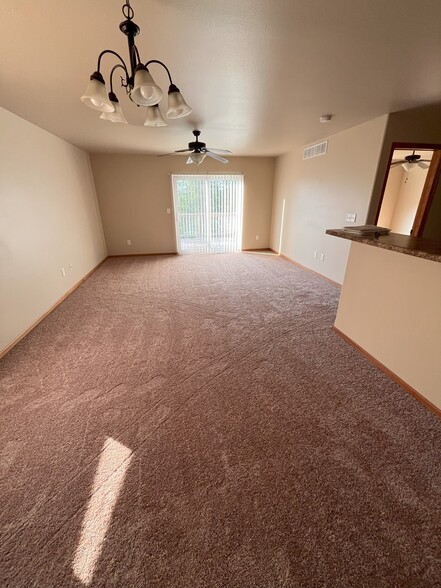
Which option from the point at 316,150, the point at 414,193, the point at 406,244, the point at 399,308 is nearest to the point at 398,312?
the point at 399,308

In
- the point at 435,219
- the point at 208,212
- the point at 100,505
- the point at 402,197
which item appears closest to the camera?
the point at 100,505

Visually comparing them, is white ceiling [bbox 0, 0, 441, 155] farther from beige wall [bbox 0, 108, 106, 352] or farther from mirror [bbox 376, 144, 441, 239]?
mirror [bbox 376, 144, 441, 239]

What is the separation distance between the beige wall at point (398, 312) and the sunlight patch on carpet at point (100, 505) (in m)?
2.15

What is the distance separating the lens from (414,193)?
5.30m

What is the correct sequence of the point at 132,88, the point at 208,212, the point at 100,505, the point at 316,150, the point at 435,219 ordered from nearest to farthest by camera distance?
the point at 100,505
the point at 132,88
the point at 435,219
the point at 316,150
the point at 208,212

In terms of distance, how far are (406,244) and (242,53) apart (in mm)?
1842

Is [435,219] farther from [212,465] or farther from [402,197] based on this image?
[212,465]

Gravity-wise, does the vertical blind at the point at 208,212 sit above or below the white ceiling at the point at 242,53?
below

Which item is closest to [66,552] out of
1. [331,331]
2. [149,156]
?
[331,331]

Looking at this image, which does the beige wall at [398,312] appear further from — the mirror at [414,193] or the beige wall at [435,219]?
the beige wall at [435,219]

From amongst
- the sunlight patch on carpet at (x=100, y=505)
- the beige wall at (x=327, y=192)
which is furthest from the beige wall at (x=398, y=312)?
the sunlight patch on carpet at (x=100, y=505)

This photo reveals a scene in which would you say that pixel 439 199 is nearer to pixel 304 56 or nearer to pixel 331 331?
pixel 331 331

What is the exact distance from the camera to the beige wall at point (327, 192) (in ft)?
10.8

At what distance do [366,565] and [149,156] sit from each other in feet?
21.2
